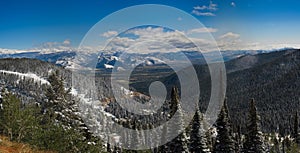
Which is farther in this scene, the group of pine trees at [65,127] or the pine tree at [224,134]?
the pine tree at [224,134]

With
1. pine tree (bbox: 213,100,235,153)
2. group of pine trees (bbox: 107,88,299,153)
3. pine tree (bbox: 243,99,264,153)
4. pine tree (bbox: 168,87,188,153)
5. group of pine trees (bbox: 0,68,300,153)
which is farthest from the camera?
pine tree (bbox: 213,100,235,153)

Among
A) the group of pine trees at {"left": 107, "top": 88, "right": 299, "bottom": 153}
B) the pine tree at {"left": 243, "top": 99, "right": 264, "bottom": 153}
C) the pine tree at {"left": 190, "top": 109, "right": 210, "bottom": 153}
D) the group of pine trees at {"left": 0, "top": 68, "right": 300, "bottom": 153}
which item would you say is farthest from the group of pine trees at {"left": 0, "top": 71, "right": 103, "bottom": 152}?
the pine tree at {"left": 243, "top": 99, "right": 264, "bottom": 153}

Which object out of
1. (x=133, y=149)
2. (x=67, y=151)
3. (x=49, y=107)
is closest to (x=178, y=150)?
(x=67, y=151)

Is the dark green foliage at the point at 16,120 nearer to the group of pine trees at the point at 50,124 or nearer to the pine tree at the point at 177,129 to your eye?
the group of pine trees at the point at 50,124

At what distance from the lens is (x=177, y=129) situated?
3494cm

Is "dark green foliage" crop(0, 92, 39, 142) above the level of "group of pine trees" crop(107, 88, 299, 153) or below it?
above

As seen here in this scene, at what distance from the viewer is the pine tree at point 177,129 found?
3402 cm

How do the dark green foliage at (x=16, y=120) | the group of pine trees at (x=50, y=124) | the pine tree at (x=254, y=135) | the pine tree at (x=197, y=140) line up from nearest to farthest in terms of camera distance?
the group of pine trees at (x=50, y=124)
the dark green foliage at (x=16, y=120)
the pine tree at (x=197, y=140)
the pine tree at (x=254, y=135)

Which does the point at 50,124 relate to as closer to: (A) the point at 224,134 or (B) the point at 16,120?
(B) the point at 16,120

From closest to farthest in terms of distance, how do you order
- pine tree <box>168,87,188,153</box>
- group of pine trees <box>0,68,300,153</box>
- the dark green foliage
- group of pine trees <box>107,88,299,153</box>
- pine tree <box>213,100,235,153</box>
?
group of pine trees <box>0,68,300,153</box> → the dark green foliage → pine tree <box>168,87,188,153</box> → group of pine trees <box>107,88,299,153</box> → pine tree <box>213,100,235,153</box>

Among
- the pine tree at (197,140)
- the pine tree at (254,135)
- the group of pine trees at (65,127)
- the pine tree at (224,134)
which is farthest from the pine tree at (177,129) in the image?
the pine tree at (254,135)

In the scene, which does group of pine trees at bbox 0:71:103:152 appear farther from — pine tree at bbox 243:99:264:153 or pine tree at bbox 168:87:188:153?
pine tree at bbox 243:99:264:153

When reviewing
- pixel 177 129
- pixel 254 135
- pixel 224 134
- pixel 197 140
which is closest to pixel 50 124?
pixel 177 129

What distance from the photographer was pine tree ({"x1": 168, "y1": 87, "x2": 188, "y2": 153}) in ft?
112
